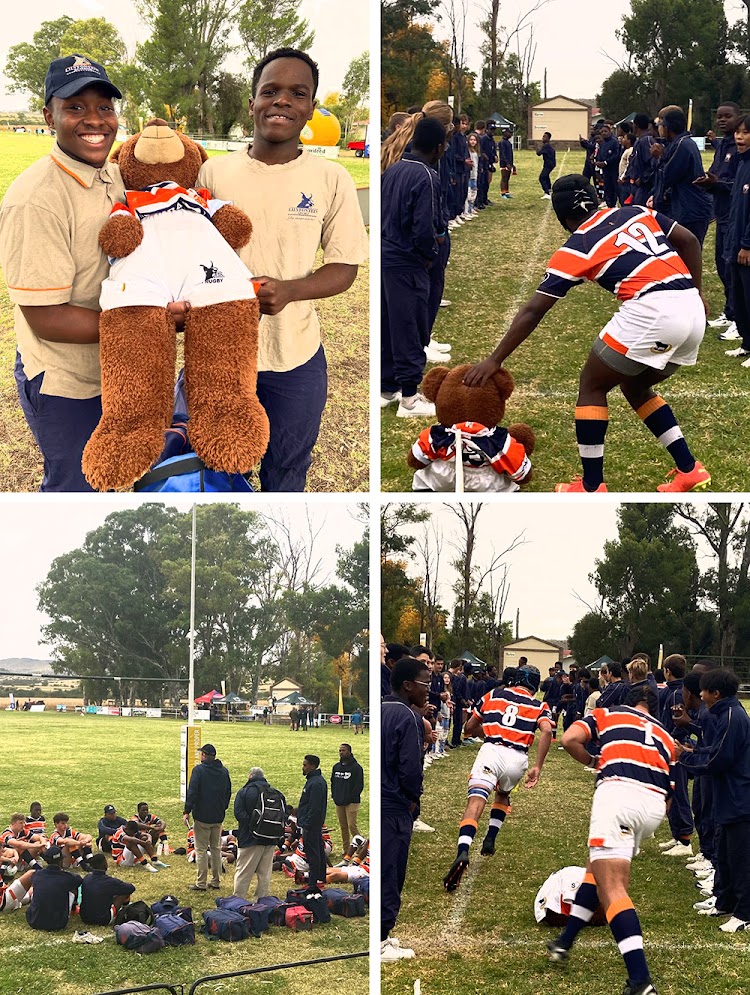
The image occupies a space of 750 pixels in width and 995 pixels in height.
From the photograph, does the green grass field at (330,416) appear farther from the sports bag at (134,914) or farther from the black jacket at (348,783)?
the black jacket at (348,783)

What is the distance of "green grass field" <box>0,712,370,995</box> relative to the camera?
5438mm

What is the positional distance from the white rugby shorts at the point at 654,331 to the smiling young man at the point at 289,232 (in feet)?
3.31

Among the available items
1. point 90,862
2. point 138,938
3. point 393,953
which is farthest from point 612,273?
point 90,862

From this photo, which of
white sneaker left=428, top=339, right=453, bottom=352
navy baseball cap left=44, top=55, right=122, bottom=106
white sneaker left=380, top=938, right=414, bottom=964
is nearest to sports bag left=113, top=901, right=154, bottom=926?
white sneaker left=380, top=938, right=414, bottom=964

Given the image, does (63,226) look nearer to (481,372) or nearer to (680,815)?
(481,372)

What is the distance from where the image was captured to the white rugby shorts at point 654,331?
12.4ft

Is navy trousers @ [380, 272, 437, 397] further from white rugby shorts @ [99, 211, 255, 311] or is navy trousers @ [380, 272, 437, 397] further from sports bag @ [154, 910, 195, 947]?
sports bag @ [154, 910, 195, 947]

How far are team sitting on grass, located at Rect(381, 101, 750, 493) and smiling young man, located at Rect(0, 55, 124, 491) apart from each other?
1.50 metres

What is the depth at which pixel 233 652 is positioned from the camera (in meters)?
14.7

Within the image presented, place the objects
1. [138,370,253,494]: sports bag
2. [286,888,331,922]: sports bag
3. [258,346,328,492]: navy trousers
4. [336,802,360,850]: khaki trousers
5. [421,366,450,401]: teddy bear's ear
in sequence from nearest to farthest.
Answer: [138,370,253,494]: sports bag
[258,346,328,492]: navy trousers
[421,366,450,401]: teddy bear's ear
[286,888,331,922]: sports bag
[336,802,360,850]: khaki trousers

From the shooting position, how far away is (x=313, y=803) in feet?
22.2

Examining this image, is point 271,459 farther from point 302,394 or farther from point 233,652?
point 233,652

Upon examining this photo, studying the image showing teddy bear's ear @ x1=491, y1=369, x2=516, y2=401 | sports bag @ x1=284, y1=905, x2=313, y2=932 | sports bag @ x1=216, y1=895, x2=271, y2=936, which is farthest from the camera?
sports bag @ x1=284, y1=905, x2=313, y2=932

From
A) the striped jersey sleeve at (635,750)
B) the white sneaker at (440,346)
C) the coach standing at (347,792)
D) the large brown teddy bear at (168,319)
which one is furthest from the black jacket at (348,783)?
the large brown teddy bear at (168,319)
